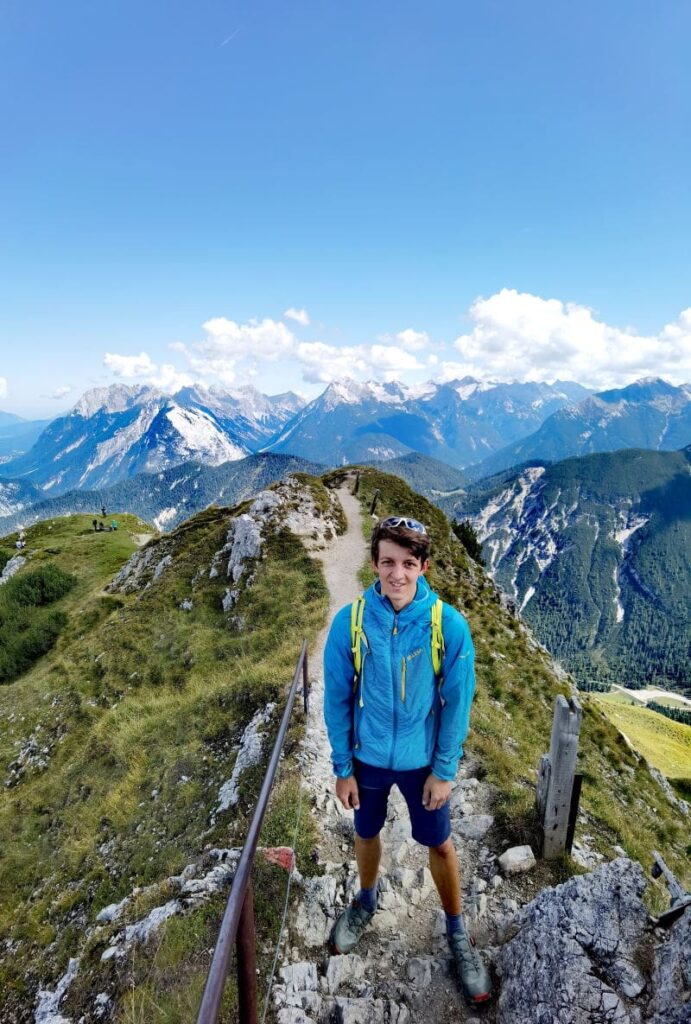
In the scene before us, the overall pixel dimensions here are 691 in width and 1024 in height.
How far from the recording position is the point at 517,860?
741cm

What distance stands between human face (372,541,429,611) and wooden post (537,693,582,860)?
3.45 metres

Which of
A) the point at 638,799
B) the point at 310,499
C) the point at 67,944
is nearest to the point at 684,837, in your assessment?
the point at 638,799

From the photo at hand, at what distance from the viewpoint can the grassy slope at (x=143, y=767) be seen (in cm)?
750

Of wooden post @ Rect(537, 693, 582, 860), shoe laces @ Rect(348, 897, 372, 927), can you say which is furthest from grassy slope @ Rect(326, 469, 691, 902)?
shoe laces @ Rect(348, 897, 372, 927)

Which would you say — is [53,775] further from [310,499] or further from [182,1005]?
[310,499]

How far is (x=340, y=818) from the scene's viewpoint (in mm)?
9156

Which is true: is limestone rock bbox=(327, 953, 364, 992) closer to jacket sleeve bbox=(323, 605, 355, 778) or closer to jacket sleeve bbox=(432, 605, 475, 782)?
jacket sleeve bbox=(323, 605, 355, 778)

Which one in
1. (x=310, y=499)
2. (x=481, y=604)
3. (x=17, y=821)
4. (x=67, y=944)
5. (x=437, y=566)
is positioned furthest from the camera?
(x=310, y=499)

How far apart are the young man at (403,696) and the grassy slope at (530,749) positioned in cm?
396

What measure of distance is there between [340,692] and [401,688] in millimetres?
701

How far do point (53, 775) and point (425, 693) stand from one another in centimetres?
1746

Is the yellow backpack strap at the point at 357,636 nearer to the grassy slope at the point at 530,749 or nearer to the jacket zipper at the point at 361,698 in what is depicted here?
the jacket zipper at the point at 361,698

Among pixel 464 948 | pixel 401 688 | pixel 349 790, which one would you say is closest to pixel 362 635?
pixel 401 688

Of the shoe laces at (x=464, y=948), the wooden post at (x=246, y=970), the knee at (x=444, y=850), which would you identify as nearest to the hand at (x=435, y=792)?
the knee at (x=444, y=850)
